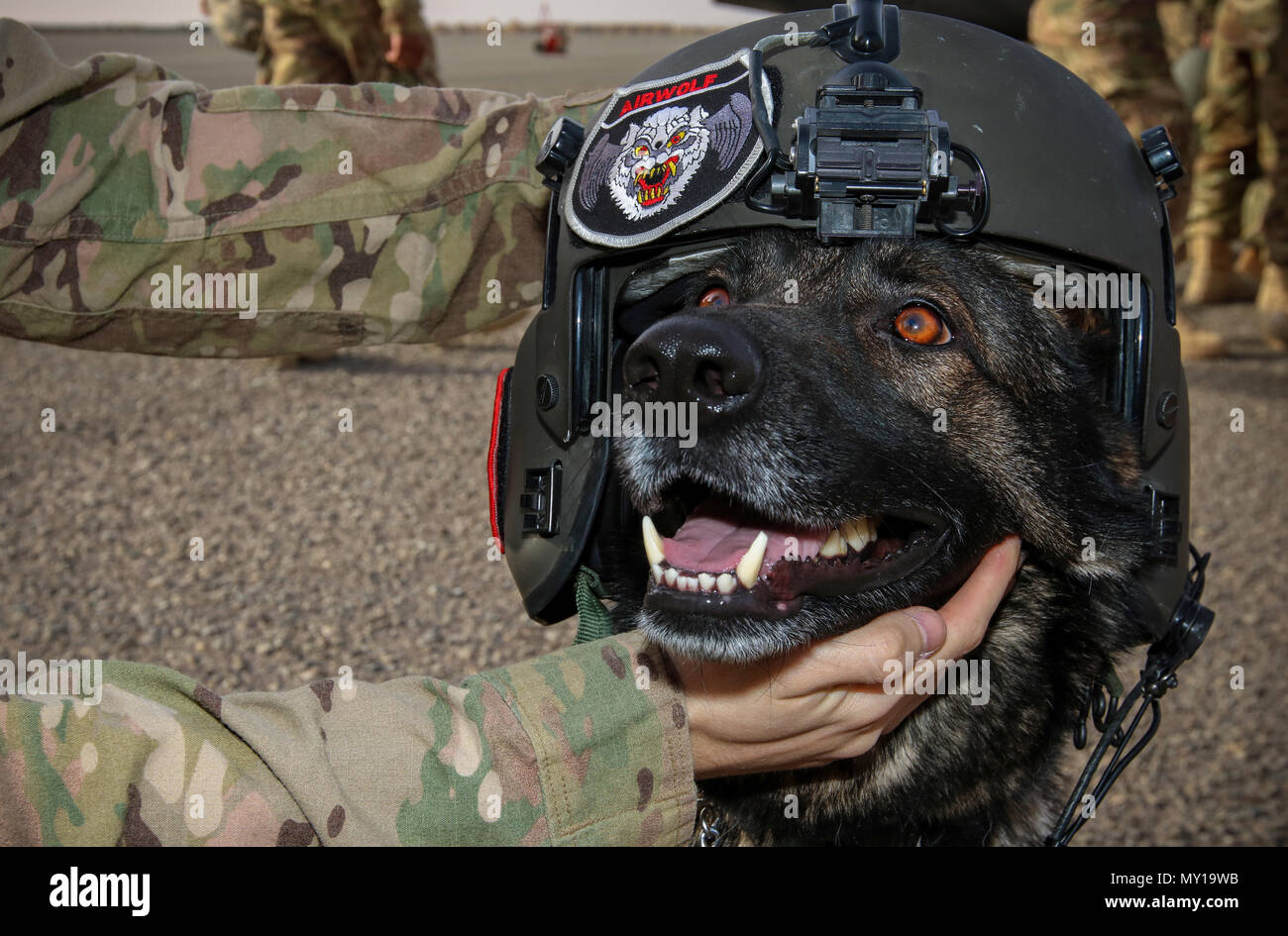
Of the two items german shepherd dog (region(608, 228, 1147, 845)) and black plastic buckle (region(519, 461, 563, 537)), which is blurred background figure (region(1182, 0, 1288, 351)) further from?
black plastic buckle (region(519, 461, 563, 537))

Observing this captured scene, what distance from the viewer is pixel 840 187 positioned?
1663 mm

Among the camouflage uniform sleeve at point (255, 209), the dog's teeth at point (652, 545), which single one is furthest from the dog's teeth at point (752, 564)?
the camouflage uniform sleeve at point (255, 209)

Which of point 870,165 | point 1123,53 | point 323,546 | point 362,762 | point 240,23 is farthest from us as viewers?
point 240,23

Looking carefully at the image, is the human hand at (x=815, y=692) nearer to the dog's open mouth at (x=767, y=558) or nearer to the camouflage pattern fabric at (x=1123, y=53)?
the dog's open mouth at (x=767, y=558)

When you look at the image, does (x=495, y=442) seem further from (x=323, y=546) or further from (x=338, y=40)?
(x=338, y=40)

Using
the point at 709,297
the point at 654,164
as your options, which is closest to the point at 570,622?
the point at 709,297

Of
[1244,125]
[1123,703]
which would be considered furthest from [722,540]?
[1244,125]

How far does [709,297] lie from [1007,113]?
2.06 ft

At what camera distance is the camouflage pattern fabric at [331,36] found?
19.5ft

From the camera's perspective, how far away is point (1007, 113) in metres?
1.79

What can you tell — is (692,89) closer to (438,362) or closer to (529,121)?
(529,121)

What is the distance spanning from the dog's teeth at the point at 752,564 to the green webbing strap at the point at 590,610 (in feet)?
1.52

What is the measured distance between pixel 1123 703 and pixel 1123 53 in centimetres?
448

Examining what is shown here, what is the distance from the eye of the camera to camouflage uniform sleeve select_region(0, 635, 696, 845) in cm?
126
